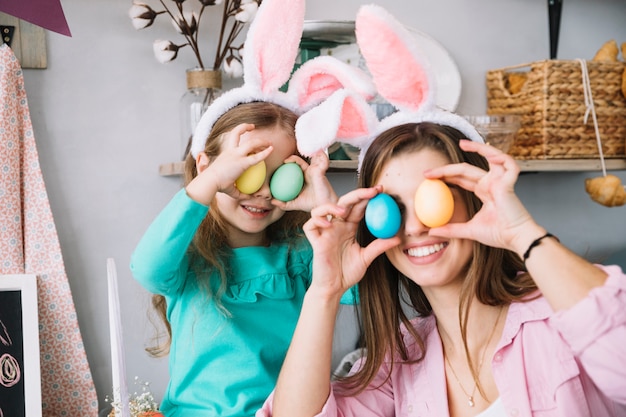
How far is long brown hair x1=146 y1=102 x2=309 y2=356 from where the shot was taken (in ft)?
4.10

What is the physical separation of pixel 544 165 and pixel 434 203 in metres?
1.12

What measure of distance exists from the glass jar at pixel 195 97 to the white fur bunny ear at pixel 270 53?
0.50 m

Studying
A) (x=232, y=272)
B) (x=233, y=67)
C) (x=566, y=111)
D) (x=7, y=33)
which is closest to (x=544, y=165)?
(x=566, y=111)

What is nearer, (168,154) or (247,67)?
(247,67)

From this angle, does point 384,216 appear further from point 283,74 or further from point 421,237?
point 283,74

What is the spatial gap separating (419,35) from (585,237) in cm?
95

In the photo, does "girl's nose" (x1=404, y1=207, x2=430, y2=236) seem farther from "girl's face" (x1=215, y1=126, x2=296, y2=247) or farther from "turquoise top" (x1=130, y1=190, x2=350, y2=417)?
"turquoise top" (x1=130, y1=190, x2=350, y2=417)

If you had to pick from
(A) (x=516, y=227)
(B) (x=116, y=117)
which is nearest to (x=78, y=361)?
(B) (x=116, y=117)

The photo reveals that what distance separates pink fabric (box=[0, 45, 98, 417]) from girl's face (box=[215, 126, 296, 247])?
0.56 metres

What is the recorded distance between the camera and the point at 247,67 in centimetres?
122

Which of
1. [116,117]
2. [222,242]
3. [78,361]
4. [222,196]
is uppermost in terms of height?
[116,117]

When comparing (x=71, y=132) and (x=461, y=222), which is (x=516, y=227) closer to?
(x=461, y=222)

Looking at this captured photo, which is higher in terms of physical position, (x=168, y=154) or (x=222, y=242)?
(x=168, y=154)

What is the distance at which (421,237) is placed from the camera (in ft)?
3.36
